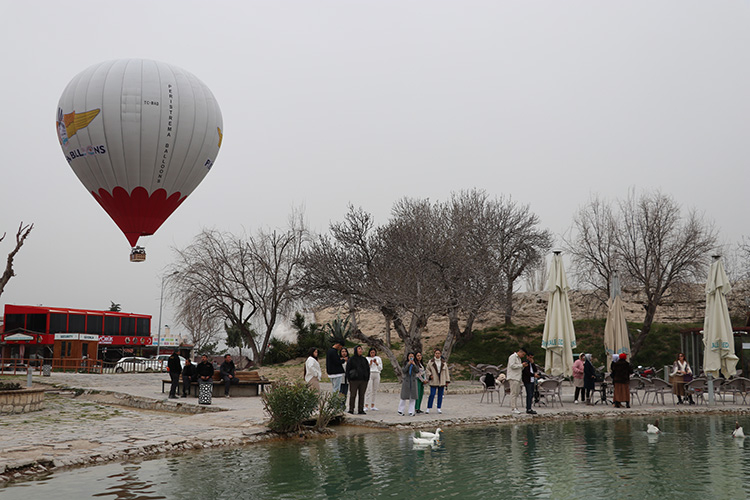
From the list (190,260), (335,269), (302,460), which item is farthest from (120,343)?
(302,460)

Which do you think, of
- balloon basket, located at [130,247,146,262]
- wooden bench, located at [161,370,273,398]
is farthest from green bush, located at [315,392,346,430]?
balloon basket, located at [130,247,146,262]

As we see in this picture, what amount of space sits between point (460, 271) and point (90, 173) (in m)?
13.9

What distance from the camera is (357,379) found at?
14.5 m

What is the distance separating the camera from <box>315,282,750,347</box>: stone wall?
122 ft

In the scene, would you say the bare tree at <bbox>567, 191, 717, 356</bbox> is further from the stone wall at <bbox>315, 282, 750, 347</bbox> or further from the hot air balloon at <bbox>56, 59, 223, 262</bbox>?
the hot air balloon at <bbox>56, 59, 223, 262</bbox>

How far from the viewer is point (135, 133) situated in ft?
56.0

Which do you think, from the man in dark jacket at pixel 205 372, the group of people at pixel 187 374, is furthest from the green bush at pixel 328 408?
the group of people at pixel 187 374

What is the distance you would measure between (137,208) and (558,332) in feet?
41.3

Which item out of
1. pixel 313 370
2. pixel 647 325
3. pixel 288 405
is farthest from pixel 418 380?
pixel 647 325

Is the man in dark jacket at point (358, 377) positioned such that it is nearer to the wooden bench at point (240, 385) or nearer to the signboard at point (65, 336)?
the wooden bench at point (240, 385)

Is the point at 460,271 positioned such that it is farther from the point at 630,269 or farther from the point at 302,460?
the point at 302,460

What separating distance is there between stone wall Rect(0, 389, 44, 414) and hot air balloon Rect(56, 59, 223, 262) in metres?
5.32

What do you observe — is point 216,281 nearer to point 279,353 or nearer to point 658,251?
point 279,353

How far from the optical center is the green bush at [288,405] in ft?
38.4
